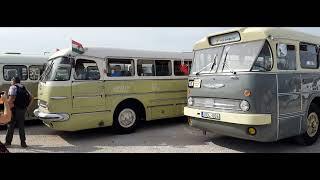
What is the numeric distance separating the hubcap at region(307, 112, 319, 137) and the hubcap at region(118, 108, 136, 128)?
488 cm

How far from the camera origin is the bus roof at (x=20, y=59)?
1105cm

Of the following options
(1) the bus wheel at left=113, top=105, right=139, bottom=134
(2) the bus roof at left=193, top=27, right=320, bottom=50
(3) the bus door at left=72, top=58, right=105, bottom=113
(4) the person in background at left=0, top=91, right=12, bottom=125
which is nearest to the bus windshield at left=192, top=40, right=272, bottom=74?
(2) the bus roof at left=193, top=27, right=320, bottom=50

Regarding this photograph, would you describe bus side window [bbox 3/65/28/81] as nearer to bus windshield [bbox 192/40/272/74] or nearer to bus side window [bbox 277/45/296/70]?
bus windshield [bbox 192/40/272/74]

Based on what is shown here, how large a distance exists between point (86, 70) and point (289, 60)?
5283 millimetres

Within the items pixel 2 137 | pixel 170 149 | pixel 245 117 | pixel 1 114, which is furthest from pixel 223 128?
pixel 2 137

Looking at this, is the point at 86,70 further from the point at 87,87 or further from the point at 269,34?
the point at 269,34

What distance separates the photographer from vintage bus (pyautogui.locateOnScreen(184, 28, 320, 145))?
250 inches

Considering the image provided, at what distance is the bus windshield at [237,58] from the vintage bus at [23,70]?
6.44 metres

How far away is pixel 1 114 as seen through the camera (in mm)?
7773

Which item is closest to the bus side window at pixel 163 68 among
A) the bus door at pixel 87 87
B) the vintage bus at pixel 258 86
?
the bus door at pixel 87 87

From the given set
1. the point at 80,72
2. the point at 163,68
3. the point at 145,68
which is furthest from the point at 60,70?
the point at 163,68

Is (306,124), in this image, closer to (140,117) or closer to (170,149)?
(170,149)

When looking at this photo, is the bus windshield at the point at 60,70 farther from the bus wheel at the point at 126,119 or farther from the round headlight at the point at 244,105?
the round headlight at the point at 244,105

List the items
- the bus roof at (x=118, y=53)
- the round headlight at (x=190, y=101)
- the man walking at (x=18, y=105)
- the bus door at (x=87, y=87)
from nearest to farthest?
the round headlight at (x=190, y=101) → the man walking at (x=18, y=105) → the bus door at (x=87, y=87) → the bus roof at (x=118, y=53)
